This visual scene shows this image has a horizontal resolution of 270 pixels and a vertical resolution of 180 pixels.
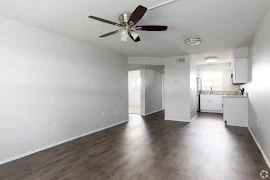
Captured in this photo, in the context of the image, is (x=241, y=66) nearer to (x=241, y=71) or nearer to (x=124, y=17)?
(x=241, y=71)

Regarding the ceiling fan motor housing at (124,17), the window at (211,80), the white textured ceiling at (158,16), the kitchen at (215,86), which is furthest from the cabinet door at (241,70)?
the ceiling fan motor housing at (124,17)

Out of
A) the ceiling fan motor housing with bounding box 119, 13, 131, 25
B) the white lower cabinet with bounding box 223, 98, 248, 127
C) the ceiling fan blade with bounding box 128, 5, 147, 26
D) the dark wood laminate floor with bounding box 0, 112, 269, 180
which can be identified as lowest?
the dark wood laminate floor with bounding box 0, 112, 269, 180

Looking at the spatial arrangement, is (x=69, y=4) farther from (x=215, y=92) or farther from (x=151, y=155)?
(x=215, y=92)

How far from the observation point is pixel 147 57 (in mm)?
5738

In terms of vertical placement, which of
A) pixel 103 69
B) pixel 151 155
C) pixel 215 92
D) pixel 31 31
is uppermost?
pixel 31 31

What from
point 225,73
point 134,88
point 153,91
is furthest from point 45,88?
point 134,88

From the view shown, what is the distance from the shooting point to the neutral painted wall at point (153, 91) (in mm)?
6980

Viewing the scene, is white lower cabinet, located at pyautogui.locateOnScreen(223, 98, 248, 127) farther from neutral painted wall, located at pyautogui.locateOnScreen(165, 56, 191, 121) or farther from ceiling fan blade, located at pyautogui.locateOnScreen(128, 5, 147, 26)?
ceiling fan blade, located at pyautogui.locateOnScreen(128, 5, 147, 26)

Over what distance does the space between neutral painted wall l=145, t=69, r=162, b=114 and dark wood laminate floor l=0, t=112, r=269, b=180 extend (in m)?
3.34

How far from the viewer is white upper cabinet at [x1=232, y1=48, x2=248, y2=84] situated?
4.38 metres

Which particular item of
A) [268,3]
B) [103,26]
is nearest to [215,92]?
[268,3]

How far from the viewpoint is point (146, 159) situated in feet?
8.44

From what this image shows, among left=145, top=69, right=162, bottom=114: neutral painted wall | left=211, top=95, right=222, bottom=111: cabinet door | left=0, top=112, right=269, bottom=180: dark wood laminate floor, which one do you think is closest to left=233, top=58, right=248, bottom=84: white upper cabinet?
left=0, top=112, right=269, bottom=180: dark wood laminate floor

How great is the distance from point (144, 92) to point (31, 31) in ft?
15.5
